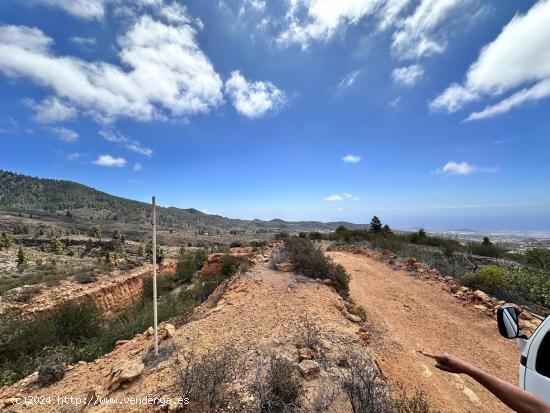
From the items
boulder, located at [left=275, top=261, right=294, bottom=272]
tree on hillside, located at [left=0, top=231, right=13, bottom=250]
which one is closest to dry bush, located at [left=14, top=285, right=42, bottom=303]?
boulder, located at [left=275, top=261, right=294, bottom=272]

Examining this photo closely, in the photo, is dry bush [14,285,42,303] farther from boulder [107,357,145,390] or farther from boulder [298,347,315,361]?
boulder [298,347,315,361]

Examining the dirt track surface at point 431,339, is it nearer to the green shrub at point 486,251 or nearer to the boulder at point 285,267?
the boulder at point 285,267

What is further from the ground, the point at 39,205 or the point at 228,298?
the point at 39,205

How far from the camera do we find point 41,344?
881cm

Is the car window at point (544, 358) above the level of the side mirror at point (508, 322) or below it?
below

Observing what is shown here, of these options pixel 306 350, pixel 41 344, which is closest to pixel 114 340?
pixel 41 344

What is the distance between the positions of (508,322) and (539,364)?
329 mm

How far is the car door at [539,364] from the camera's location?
2.20m

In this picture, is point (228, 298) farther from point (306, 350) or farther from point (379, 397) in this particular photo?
point (379, 397)

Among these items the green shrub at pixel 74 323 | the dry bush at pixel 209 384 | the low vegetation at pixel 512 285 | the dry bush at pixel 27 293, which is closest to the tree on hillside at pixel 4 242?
the dry bush at pixel 27 293

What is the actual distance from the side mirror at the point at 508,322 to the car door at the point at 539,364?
0.41ft

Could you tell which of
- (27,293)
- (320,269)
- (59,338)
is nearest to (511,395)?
(320,269)

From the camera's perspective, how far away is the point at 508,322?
2514 millimetres

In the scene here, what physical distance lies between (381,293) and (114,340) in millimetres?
8607
